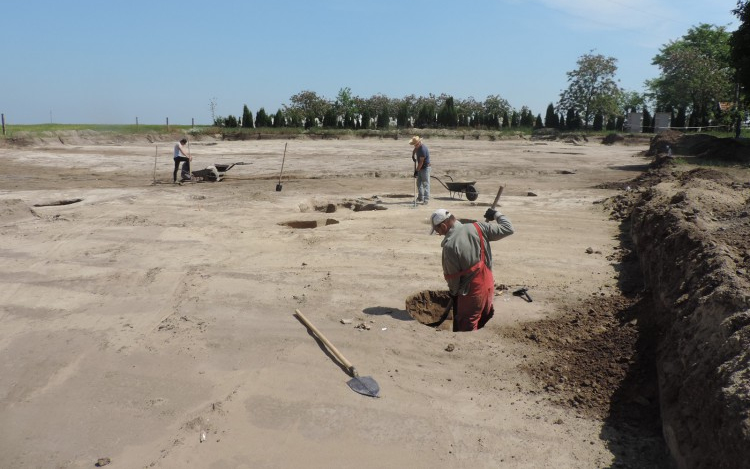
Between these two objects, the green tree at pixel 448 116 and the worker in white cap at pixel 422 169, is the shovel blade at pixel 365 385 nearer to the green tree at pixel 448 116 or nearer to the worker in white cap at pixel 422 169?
the worker in white cap at pixel 422 169

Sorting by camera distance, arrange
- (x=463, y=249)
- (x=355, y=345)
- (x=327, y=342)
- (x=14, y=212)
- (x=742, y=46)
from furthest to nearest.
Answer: (x=742, y=46)
(x=14, y=212)
(x=463, y=249)
(x=355, y=345)
(x=327, y=342)

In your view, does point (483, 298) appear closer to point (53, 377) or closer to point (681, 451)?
point (681, 451)

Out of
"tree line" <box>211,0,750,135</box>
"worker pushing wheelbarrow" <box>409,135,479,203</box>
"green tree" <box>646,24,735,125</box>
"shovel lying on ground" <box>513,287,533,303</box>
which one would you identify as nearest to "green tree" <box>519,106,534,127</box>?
"tree line" <box>211,0,750,135</box>

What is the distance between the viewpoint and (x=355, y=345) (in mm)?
5754

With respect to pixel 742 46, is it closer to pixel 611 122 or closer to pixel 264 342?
pixel 264 342

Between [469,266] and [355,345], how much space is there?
145cm

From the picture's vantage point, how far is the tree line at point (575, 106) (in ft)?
153

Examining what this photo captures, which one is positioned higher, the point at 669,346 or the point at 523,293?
the point at 669,346

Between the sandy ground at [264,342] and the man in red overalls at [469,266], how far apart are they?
0.31 m

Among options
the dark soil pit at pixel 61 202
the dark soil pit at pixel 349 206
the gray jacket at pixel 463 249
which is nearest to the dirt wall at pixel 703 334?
the gray jacket at pixel 463 249

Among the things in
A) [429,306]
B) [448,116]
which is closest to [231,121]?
[448,116]

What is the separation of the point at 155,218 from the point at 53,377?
6.74 metres

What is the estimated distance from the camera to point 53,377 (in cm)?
535

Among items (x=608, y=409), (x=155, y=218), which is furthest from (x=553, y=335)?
(x=155, y=218)
